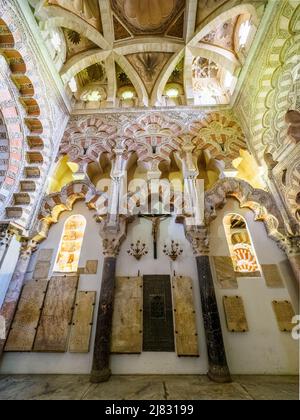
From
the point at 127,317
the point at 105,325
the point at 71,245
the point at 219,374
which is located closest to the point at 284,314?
the point at 219,374

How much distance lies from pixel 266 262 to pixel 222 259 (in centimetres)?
117

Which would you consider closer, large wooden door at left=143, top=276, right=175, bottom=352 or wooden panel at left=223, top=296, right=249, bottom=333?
large wooden door at left=143, top=276, right=175, bottom=352

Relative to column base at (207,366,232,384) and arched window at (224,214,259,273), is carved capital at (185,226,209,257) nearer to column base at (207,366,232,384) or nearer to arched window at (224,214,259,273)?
arched window at (224,214,259,273)

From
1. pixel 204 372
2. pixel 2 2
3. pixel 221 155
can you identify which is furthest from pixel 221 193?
pixel 2 2

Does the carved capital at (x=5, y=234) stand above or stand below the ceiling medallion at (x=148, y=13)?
below

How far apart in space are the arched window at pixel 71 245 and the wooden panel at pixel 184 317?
2.81m

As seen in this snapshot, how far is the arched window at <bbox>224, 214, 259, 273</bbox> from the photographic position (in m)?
5.32

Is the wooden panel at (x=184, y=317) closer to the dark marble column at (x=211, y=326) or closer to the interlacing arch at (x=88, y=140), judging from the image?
the dark marble column at (x=211, y=326)

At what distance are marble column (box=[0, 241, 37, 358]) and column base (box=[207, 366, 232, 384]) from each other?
449cm

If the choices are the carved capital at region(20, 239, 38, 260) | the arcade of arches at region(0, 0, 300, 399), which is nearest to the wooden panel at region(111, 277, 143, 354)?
the arcade of arches at region(0, 0, 300, 399)

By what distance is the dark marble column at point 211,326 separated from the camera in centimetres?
383

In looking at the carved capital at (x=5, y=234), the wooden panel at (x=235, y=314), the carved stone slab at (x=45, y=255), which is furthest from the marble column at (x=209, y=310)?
the carved capital at (x=5, y=234)

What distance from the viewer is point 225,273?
200 inches

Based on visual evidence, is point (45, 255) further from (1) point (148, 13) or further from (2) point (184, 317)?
(1) point (148, 13)
